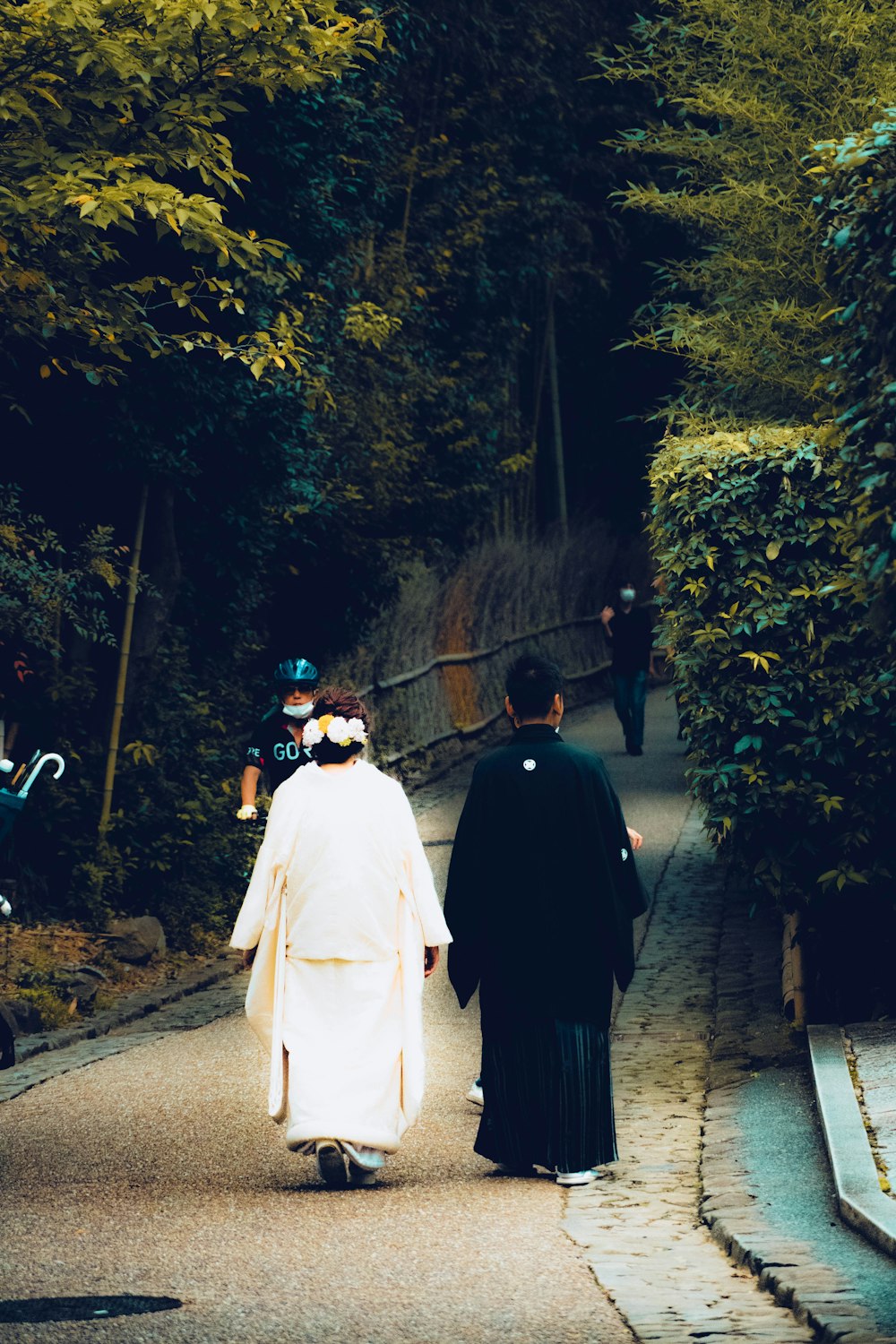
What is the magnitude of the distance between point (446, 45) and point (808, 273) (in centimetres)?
883

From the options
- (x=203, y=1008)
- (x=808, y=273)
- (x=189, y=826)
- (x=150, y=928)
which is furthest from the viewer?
(x=808, y=273)

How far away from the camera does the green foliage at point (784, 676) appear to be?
28.6ft

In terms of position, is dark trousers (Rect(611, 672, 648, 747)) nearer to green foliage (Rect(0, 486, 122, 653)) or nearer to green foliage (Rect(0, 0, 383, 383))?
green foliage (Rect(0, 486, 122, 653))

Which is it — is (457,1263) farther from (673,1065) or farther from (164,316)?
(164,316)

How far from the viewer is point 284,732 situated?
10.4 metres

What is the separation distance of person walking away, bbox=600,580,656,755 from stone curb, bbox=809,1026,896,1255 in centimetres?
1252

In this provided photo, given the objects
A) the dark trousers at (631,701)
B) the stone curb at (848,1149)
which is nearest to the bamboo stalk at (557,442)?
the dark trousers at (631,701)

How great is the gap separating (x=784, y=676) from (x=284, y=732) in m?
3.02

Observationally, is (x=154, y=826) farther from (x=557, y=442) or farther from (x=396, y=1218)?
(x=557, y=442)

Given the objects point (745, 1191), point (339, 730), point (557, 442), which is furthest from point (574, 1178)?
point (557, 442)

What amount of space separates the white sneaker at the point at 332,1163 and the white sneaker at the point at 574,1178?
2.57 feet

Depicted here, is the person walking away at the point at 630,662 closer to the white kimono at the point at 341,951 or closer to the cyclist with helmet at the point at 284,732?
the cyclist with helmet at the point at 284,732

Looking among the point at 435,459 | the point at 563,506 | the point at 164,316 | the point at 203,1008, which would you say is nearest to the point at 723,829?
the point at 203,1008

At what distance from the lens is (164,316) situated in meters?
12.1
